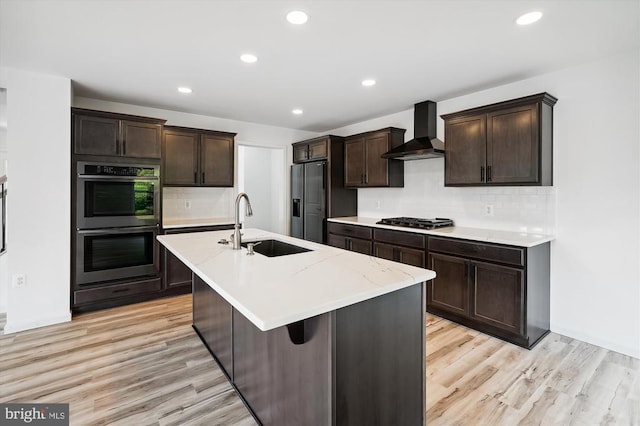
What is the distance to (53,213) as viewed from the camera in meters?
3.16

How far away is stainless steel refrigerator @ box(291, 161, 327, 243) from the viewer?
195 inches

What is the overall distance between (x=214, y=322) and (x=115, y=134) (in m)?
2.48

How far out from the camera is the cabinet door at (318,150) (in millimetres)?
4965

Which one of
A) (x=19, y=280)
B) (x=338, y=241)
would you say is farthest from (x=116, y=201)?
(x=338, y=241)

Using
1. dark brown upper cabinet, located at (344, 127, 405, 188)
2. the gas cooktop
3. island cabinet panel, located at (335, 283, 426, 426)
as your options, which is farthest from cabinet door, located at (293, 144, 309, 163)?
island cabinet panel, located at (335, 283, 426, 426)

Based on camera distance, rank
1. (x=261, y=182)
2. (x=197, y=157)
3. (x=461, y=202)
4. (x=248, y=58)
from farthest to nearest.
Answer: (x=261, y=182) → (x=197, y=157) → (x=461, y=202) → (x=248, y=58)

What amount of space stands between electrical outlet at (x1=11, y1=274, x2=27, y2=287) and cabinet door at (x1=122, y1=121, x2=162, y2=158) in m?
1.53

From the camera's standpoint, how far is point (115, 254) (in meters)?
3.58

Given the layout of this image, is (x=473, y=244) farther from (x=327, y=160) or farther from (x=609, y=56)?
(x=327, y=160)

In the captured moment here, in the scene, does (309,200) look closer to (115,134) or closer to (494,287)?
(115,134)

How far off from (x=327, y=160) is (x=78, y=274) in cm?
344

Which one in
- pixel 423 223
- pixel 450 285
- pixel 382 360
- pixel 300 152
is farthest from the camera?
pixel 300 152

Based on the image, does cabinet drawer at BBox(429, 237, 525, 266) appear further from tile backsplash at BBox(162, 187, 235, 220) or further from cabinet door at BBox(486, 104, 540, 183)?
tile backsplash at BBox(162, 187, 235, 220)

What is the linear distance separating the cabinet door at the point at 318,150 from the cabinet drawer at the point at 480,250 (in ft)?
7.59
